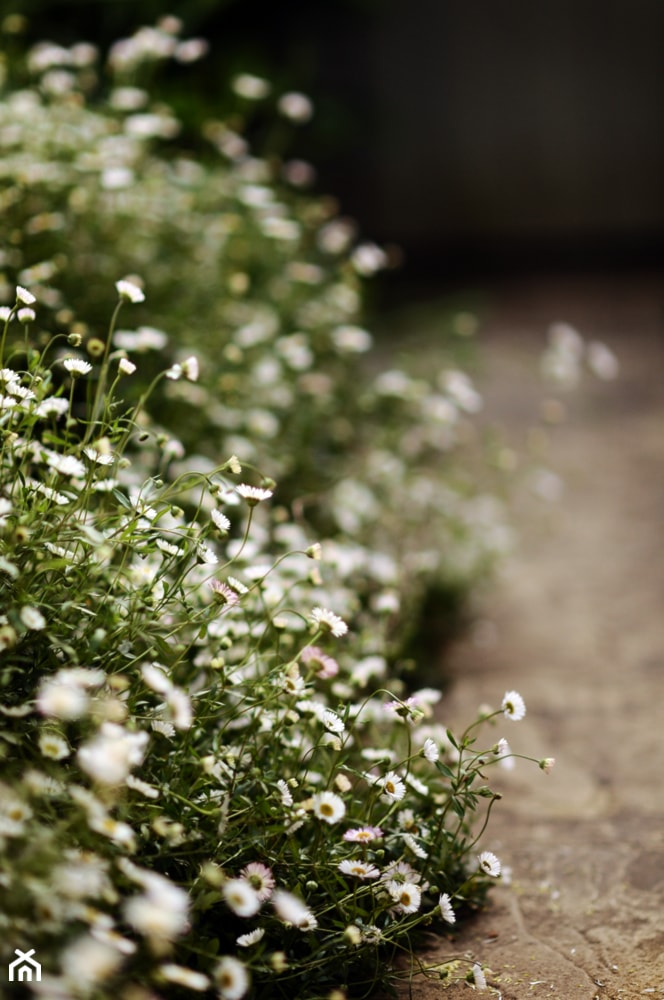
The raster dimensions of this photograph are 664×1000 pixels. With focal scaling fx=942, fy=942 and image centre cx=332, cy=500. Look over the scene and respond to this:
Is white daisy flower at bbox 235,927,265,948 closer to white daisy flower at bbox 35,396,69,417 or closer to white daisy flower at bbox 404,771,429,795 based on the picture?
white daisy flower at bbox 404,771,429,795

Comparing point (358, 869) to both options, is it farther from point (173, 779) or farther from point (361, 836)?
point (173, 779)

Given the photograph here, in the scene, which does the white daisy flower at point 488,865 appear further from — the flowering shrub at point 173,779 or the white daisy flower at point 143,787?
the white daisy flower at point 143,787

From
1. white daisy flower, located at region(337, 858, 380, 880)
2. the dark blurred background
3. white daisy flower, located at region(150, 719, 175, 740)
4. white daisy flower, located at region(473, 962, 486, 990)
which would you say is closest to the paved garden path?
white daisy flower, located at region(473, 962, 486, 990)

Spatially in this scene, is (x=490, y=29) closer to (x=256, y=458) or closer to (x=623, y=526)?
(x=623, y=526)

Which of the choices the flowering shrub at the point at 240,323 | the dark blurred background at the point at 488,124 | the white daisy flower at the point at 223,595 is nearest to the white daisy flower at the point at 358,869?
the white daisy flower at the point at 223,595

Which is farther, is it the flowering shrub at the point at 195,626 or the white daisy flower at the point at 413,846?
the white daisy flower at the point at 413,846

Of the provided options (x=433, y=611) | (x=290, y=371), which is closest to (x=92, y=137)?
(x=290, y=371)
